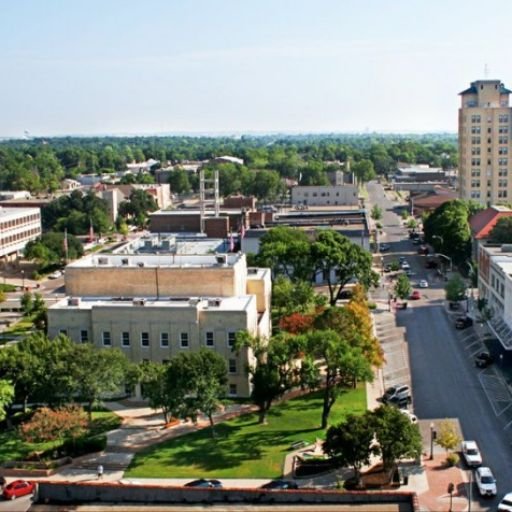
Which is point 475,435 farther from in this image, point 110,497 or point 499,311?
point 110,497

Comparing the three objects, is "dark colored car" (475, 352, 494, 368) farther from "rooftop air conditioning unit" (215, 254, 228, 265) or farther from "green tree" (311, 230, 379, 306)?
"rooftop air conditioning unit" (215, 254, 228, 265)

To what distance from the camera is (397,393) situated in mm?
49125

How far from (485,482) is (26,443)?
24199mm

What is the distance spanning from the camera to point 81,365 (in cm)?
4519

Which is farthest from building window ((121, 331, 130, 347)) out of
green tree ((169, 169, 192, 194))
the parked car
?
green tree ((169, 169, 192, 194))

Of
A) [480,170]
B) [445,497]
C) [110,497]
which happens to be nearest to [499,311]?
[445,497]

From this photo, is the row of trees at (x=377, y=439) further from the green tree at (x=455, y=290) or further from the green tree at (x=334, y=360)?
the green tree at (x=455, y=290)

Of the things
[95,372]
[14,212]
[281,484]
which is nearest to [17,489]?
[95,372]

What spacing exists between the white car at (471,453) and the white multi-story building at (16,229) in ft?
249

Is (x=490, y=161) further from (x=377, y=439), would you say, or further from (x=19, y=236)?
(x=377, y=439)

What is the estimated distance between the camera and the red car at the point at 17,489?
38062 mm

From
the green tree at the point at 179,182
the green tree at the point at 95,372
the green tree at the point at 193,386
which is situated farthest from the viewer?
the green tree at the point at 179,182

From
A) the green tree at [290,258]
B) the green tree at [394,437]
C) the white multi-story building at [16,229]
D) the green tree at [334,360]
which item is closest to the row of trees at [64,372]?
the green tree at [334,360]

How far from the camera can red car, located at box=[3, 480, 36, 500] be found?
38062mm
